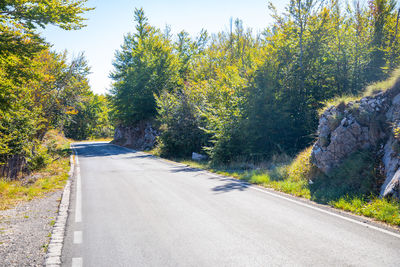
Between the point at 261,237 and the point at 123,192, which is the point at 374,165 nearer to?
the point at 261,237

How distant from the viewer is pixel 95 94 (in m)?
67.4

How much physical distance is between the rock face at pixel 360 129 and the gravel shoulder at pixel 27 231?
24.6ft

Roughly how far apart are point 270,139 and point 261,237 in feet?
36.7

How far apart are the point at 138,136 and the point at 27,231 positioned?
33.8m

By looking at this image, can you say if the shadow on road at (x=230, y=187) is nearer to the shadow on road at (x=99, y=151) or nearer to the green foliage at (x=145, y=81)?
the shadow on road at (x=99, y=151)

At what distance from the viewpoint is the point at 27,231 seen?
5660 millimetres

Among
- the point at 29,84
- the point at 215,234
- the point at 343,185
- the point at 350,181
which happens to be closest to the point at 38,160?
the point at 29,84

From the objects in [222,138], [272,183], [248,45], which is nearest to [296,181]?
[272,183]

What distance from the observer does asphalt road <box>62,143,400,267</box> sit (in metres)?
4.18

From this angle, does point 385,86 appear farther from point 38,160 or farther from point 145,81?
point 145,81

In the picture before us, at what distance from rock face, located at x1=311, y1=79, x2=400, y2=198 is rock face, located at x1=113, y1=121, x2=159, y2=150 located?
2475 cm

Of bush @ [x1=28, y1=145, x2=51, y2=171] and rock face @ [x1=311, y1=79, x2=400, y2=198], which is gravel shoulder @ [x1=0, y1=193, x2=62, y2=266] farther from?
bush @ [x1=28, y1=145, x2=51, y2=171]

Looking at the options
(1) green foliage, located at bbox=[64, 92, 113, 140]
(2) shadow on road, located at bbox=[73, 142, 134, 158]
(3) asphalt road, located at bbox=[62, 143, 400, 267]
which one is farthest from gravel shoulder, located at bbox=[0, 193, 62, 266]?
(1) green foliage, located at bbox=[64, 92, 113, 140]

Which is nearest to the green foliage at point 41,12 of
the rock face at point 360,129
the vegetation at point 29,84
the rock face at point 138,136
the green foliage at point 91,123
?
the vegetation at point 29,84
